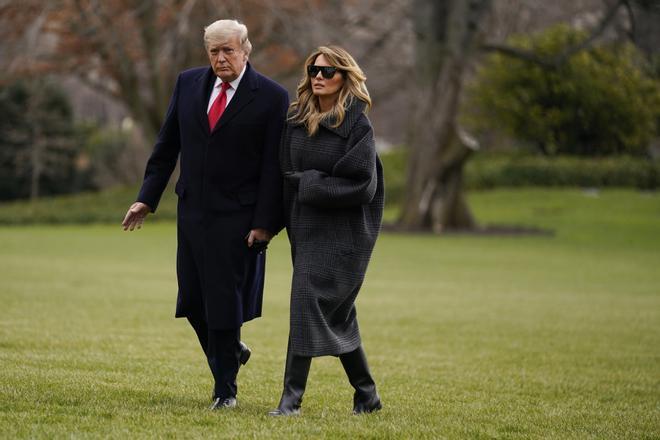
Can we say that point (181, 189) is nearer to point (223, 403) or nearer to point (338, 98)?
point (338, 98)

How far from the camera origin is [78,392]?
258 inches

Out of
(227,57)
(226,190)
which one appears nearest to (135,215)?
(226,190)

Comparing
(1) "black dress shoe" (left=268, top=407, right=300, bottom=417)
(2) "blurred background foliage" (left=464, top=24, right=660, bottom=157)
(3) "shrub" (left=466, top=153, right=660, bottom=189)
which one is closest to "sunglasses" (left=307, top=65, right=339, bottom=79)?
(1) "black dress shoe" (left=268, top=407, right=300, bottom=417)

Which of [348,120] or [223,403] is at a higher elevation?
[348,120]

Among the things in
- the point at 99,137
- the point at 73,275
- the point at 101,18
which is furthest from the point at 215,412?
the point at 99,137

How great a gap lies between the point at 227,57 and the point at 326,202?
959 mm

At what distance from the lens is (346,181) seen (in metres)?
6.00

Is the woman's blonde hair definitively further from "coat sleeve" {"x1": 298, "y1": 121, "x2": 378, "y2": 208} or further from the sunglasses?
"coat sleeve" {"x1": 298, "y1": 121, "x2": 378, "y2": 208}

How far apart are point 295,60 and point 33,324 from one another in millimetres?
29233

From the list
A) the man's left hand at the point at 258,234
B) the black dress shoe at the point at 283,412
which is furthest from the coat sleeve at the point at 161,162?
the black dress shoe at the point at 283,412

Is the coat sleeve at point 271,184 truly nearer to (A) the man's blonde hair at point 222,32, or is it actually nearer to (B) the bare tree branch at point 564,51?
(A) the man's blonde hair at point 222,32

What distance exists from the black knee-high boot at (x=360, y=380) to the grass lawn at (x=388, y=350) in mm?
110

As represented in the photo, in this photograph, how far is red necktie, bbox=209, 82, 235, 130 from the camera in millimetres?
6223

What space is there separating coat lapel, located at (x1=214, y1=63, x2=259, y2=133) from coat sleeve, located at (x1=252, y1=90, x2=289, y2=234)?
15 centimetres
